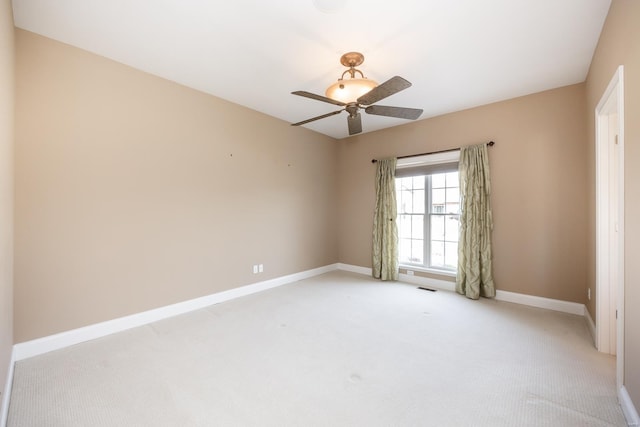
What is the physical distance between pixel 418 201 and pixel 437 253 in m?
0.97

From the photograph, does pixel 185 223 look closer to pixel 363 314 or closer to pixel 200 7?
pixel 200 7

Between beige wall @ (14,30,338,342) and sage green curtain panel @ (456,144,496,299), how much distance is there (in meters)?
3.01

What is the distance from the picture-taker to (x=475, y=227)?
12.9 ft

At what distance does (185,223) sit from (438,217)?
156 inches

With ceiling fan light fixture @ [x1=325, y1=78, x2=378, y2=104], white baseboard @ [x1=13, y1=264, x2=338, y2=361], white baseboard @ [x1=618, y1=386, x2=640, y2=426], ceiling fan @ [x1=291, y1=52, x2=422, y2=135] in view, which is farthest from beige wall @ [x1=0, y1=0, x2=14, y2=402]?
white baseboard @ [x1=618, y1=386, x2=640, y2=426]

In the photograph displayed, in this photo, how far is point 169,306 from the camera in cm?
326

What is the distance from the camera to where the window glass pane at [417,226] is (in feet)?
15.7

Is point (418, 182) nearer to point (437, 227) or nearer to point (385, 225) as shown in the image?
point (437, 227)

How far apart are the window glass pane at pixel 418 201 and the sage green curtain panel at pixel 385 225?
34 centimetres

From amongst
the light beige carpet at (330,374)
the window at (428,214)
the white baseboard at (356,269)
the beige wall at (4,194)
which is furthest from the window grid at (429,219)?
the beige wall at (4,194)

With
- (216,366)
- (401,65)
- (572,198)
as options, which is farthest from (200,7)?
(572,198)

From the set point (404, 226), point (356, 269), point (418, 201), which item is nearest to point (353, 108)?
point (418, 201)

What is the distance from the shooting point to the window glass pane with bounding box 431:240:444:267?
4.54 m

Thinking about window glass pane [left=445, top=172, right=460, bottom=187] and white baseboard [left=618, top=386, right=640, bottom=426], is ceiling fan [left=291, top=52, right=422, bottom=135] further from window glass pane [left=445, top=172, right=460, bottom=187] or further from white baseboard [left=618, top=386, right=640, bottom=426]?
white baseboard [left=618, top=386, right=640, bottom=426]
